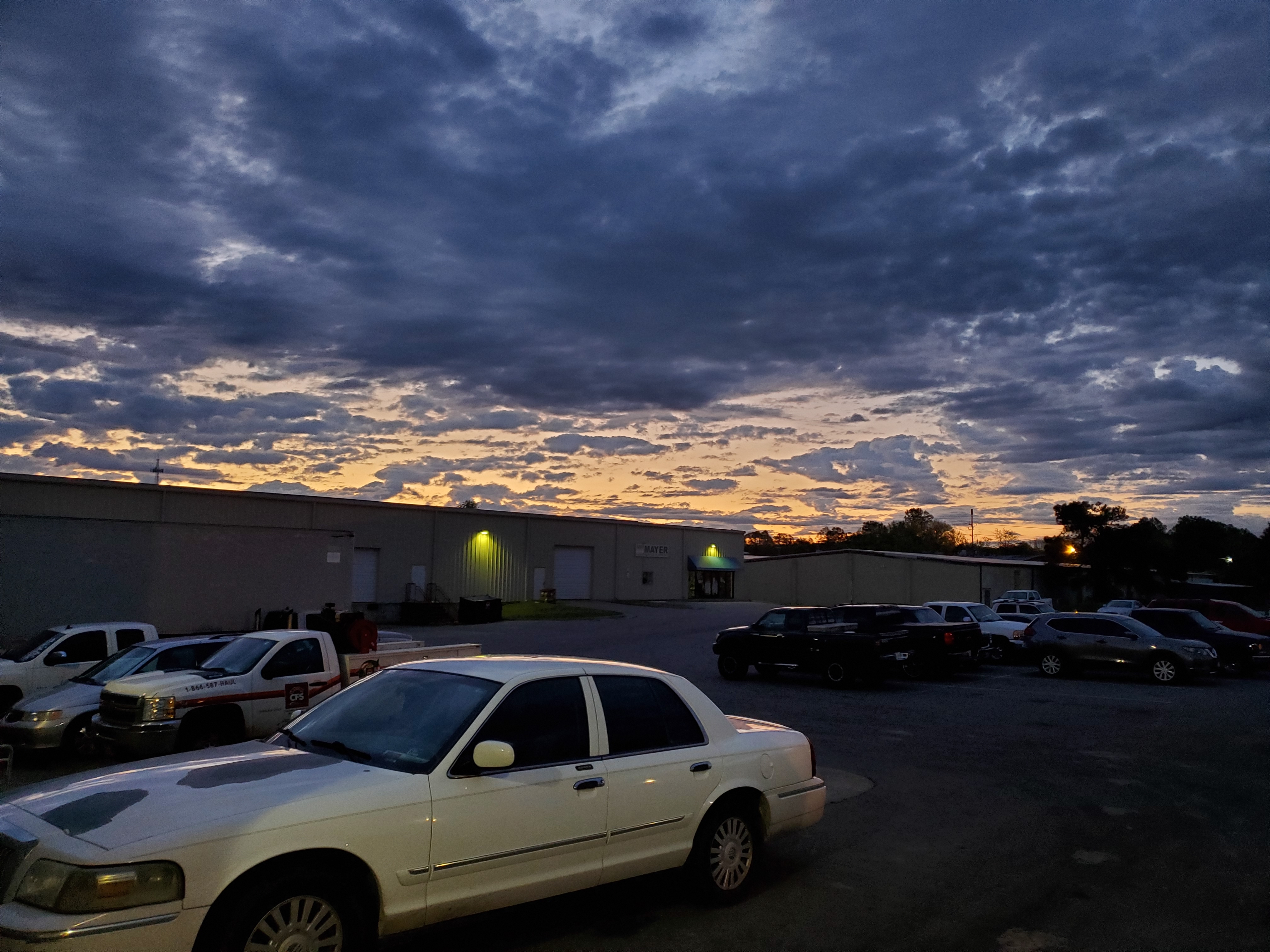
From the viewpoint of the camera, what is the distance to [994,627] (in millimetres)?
25312

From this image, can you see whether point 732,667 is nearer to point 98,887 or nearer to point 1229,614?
point 1229,614

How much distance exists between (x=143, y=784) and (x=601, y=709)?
2.39 meters

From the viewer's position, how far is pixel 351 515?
39469 mm

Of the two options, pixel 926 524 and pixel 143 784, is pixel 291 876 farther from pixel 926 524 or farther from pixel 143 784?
pixel 926 524

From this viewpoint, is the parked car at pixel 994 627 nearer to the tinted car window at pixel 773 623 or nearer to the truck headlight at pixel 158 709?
the tinted car window at pixel 773 623

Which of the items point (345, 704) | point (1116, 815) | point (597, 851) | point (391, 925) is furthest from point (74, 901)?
point (1116, 815)

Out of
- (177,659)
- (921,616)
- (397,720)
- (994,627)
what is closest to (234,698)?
(177,659)

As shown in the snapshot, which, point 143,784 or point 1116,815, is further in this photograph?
point 1116,815

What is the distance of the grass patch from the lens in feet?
132

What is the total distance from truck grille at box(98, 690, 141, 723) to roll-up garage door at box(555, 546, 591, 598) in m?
41.3

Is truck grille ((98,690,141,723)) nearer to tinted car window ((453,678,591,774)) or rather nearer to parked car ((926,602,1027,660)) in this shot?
tinted car window ((453,678,591,774))

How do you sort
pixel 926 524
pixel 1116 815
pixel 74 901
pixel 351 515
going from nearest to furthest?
pixel 74 901
pixel 1116 815
pixel 351 515
pixel 926 524

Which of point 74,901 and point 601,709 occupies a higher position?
point 601,709

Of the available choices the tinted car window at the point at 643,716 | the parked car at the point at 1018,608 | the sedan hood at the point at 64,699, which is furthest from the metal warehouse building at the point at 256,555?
the parked car at the point at 1018,608
